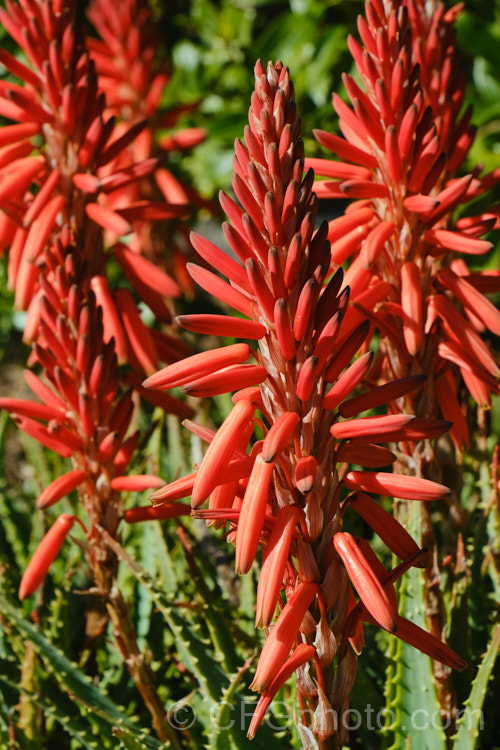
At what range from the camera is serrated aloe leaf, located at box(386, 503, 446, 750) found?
90 centimetres

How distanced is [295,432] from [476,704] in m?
0.40

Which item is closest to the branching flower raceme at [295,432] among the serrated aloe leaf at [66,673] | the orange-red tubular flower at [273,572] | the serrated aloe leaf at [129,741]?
the orange-red tubular flower at [273,572]

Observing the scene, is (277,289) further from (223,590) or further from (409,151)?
(223,590)

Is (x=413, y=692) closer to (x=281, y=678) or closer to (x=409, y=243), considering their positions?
(x=281, y=678)

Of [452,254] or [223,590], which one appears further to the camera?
[223,590]

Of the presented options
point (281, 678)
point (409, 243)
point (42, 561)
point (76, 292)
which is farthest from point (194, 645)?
point (409, 243)

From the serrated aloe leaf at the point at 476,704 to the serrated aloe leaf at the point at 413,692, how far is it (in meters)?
0.04

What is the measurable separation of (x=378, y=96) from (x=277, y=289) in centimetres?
45

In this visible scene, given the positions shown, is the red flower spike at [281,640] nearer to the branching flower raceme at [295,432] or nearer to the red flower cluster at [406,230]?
the branching flower raceme at [295,432]

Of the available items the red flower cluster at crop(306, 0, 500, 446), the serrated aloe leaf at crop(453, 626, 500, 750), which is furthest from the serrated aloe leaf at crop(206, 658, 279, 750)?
the red flower cluster at crop(306, 0, 500, 446)

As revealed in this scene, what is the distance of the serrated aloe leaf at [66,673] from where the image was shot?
1045 mm

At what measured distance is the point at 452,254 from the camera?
1216 millimetres

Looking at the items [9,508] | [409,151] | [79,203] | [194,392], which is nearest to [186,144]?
[79,203]

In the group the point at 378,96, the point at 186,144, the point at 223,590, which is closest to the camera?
the point at 378,96
